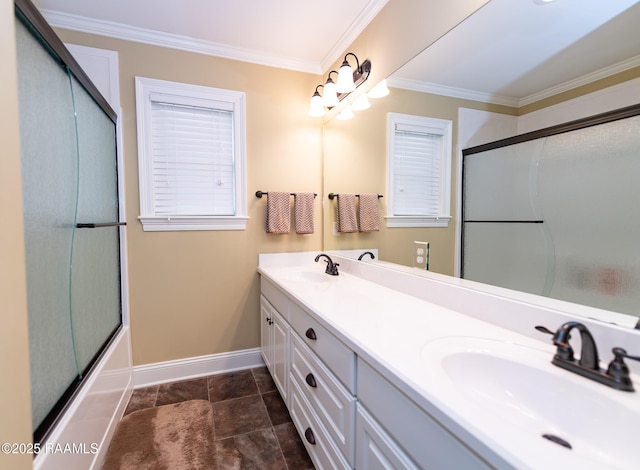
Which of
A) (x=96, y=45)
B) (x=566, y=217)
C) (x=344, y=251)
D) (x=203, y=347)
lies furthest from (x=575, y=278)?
(x=96, y=45)

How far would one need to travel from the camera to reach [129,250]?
205cm

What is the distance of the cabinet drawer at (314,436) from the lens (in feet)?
3.58

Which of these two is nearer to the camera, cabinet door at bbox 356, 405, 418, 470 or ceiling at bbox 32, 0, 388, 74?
cabinet door at bbox 356, 405, 418, 470

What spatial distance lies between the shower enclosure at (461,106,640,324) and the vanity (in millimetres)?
86

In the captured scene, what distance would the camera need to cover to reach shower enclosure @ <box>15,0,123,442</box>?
0.97 meters

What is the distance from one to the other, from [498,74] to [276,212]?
5.29ft

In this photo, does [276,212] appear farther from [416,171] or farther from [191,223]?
[416,171]

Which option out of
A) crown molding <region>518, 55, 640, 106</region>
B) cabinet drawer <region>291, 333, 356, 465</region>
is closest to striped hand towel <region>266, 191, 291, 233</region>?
cabinet drawer <region>291, 333, 356, 465</region>

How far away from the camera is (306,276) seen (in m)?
2.15

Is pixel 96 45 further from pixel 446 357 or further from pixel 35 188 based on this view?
pixel 446 357

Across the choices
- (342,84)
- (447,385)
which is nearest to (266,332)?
(447,385)

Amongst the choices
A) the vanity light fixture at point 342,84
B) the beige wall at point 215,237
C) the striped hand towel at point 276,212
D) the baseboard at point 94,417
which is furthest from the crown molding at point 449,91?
the baseboard at point 94,417

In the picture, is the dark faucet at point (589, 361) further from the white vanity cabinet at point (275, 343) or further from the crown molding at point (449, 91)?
the white vanity cabinet at point (275, 343)

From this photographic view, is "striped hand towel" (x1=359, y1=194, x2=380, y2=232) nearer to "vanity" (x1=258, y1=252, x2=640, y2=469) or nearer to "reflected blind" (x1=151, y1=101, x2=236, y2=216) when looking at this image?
"vanity" (x1=258, y1=252, x2=640, y2=469)
